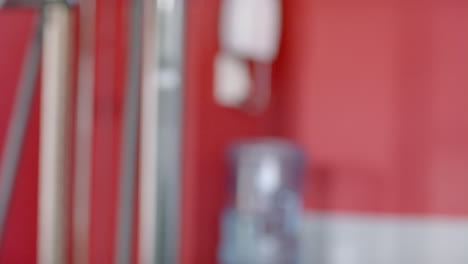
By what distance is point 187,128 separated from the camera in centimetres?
122

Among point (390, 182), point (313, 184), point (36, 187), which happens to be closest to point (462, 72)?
point (390, 182)

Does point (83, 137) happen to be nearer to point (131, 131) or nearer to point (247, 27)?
point (131, 131)

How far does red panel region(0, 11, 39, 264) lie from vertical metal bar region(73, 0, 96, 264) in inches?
4.6

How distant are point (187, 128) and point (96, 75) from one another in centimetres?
22

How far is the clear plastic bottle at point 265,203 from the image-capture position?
1342mm

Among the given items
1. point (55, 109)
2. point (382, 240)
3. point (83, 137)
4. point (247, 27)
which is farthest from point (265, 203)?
point (55, 109)

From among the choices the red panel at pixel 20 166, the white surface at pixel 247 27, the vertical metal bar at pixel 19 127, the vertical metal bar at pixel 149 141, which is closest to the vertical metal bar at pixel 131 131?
the vertical metal bar at pixel 149 141

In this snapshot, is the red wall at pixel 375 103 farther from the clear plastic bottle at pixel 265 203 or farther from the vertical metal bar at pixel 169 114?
the vertical metal bar at pixel 169 114

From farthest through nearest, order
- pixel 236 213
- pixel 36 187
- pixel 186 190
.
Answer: pixel 236 213 < pixel 186 190 < pixel 36 187

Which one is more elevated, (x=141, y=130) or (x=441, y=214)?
(x=141, y=130)

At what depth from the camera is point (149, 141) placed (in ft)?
2.84

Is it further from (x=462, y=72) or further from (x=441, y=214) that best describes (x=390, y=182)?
(x=462, y=72)

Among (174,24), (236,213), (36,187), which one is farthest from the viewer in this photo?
(236,213)

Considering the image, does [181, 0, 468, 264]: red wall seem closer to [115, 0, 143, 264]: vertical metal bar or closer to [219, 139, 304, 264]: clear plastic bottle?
[219, 139, 304, 264]: clear plastic bottle
